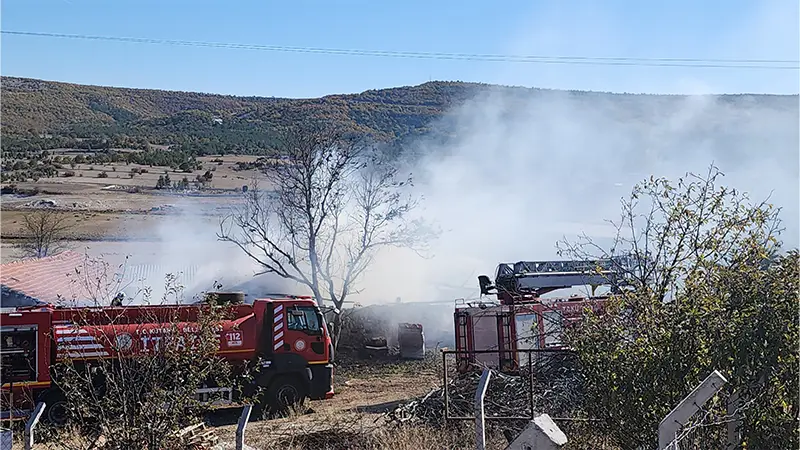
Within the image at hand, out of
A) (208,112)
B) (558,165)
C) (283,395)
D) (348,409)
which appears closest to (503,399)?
(348,409)

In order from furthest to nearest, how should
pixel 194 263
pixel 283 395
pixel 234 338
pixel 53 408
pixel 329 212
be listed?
pixel 194 263
pixel 329 212
pixel 283 395
pixel 234 338
pixel 53 408

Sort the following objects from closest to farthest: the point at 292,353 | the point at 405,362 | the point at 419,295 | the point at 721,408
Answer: the point at 721,408, the point at 292,353, the point at 405,362, the point at 419,295

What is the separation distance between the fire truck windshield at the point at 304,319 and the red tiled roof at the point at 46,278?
7.72m

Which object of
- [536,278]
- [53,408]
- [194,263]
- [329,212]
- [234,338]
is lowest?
[53,408]

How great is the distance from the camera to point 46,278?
23406 mm

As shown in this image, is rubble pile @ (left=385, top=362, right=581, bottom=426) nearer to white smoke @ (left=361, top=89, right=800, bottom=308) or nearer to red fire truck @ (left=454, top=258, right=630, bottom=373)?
red fire truck @ (left=454, top=258, right=630, bottom=373)

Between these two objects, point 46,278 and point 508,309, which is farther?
point 46,278

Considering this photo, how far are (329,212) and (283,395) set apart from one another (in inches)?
349

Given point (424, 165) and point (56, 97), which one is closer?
point (424, 165)

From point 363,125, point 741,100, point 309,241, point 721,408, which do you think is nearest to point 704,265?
point 721,408

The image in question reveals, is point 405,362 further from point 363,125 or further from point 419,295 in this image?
point 363,125

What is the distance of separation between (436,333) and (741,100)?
141ft

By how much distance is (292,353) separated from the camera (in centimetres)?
1555

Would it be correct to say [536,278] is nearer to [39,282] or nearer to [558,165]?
[39,282]
